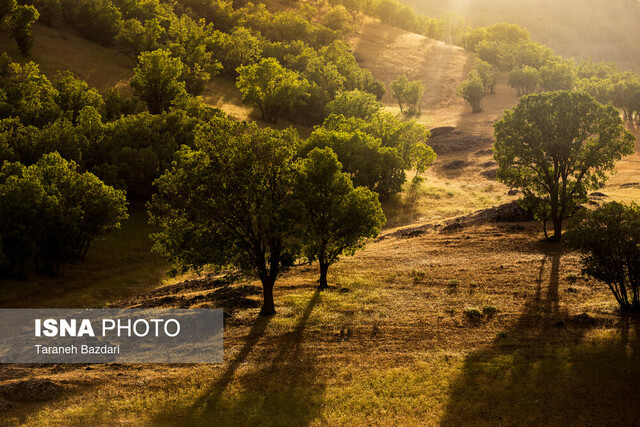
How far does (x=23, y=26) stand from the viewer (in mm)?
96312

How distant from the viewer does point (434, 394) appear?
26.8 metres

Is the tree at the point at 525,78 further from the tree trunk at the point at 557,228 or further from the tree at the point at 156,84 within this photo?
the tree trunk at the point at 557,228

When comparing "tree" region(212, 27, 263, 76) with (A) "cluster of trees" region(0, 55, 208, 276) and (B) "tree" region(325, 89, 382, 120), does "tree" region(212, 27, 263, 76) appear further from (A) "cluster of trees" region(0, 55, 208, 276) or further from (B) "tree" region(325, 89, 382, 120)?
(A) "cluster of trees" region(0, 55, 208, 276)

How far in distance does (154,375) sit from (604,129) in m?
48.1

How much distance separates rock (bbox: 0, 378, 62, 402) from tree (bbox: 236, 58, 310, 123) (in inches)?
3303

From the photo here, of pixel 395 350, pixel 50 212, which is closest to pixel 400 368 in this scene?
pixel 395 350

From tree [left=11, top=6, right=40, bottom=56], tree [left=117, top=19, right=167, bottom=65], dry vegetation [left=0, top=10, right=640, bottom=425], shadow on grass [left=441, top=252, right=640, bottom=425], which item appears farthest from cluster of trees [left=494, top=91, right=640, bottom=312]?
tree [left=11, top=6, right=40, bottom=56]

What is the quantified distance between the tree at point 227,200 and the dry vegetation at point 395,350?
19.6 feet

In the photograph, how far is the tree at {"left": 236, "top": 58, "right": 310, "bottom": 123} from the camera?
104375 millimetres

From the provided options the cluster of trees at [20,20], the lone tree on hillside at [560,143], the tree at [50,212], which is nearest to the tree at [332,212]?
the lone tree on hillside at [560,143]

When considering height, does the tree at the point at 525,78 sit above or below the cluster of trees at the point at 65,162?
above

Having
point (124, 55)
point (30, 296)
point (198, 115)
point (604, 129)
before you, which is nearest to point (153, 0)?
point (124, 55)

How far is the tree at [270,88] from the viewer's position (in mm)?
104375
